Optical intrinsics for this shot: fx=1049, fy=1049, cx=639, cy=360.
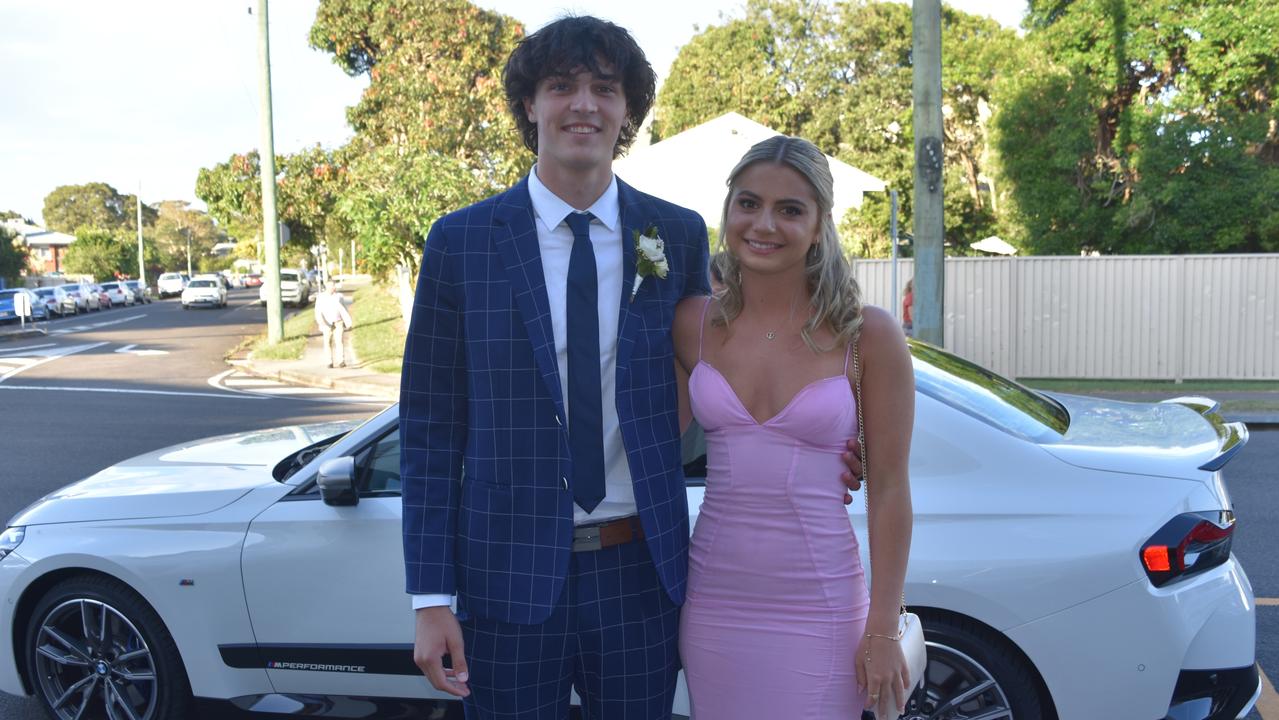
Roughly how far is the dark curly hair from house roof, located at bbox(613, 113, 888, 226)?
15807mm

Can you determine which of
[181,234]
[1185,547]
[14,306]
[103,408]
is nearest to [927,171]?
[1185,547]

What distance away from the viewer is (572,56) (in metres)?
2.16

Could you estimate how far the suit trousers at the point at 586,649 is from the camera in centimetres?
211

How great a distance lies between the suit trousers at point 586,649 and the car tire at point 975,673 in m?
1.29

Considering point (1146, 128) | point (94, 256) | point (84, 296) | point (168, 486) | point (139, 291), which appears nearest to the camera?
point (168, 486)

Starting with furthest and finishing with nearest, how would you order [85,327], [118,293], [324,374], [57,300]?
1. [118,293]
2. [57,300]
3. [85,327]
4. [324,374]

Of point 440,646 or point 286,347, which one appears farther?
point 286,347

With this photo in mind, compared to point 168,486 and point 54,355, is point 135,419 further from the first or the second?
point 54,355

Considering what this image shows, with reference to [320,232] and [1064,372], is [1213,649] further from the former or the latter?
[320,232]

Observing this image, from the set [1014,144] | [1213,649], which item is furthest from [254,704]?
[1014,144]

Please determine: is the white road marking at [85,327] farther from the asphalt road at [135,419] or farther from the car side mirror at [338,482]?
the car side mirror at [338,482]

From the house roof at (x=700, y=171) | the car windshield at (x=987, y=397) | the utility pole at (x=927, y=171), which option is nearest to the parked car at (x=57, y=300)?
the house roof at (x=700, y=171)

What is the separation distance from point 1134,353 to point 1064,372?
39.3 inches

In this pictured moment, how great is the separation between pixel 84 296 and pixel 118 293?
6.95 meters
